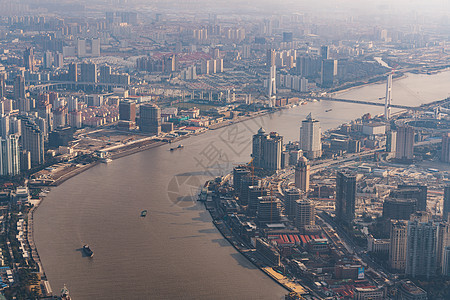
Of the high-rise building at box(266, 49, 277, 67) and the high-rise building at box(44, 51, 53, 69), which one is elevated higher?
the high-rise building at box(266, 49, 277, 67)

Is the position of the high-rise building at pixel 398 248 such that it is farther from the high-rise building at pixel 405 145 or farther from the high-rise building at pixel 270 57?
the high-rise building at pixel 270 57

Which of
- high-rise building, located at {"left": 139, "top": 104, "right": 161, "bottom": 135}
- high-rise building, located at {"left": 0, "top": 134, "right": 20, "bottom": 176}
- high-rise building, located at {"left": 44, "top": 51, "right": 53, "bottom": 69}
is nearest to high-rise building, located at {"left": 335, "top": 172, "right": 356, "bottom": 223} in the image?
high-rise building, located at {"left": 0, "top": 134, "right": 20, "bottom": 176}

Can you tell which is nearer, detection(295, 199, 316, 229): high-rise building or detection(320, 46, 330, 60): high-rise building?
detection(295, 199, 316, 229): high-rise building

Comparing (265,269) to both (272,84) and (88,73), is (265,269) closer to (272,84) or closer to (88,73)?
(272,84)

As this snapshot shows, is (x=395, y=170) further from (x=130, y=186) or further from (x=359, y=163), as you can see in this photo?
(x=130, y=186)

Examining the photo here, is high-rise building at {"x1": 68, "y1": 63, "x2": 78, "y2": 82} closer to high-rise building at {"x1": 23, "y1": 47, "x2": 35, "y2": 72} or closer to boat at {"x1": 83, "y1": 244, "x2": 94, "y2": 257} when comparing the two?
high-rise building at {"x1": 23, "y1": 47, "x2": 35, "y2": 72}

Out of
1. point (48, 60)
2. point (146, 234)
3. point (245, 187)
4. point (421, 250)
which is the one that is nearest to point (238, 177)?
point (245, 187)

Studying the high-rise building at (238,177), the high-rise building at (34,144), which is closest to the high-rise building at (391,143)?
the high-rise building at (238,177)
